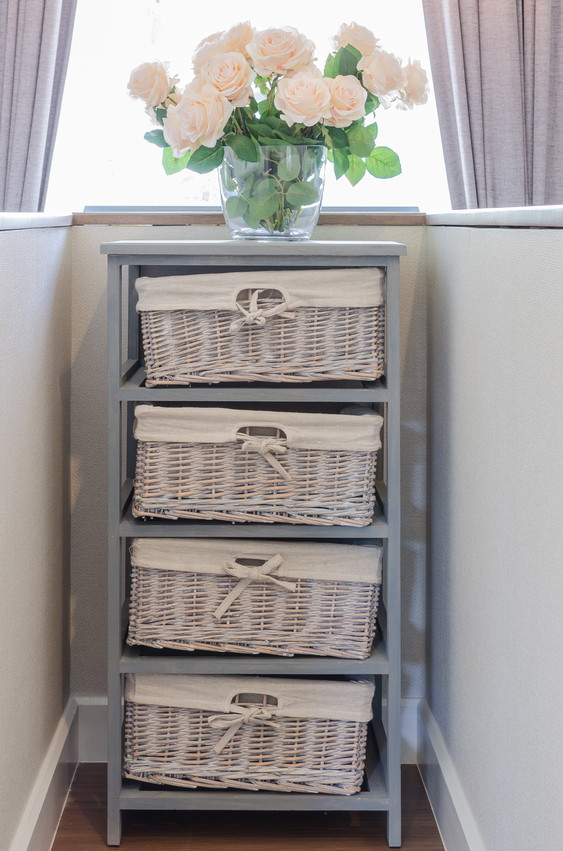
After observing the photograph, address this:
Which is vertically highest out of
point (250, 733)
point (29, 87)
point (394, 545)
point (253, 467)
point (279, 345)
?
point (29, 87)

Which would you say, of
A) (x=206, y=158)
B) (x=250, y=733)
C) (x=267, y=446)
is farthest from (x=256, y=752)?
(x=206, y=158)

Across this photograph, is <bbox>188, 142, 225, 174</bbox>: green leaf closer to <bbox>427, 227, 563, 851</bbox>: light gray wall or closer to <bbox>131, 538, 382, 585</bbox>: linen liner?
<bbox>427, 227, 563, 851</bbox>: light gray wall

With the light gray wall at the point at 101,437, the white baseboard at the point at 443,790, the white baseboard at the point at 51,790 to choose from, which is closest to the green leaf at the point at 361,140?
the light gray wall at the point at 101,437

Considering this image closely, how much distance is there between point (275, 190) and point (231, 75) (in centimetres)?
19

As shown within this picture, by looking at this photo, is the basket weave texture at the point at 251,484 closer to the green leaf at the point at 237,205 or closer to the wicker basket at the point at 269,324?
the wicker basket at the point at 269,324

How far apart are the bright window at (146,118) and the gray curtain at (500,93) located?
0.37ft

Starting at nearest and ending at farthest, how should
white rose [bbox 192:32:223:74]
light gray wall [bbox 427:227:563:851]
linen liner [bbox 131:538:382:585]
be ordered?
1. light gray wall [bbox 427:227:563:851]
2. white rose [bbox 192:32:223:74]
3. linen liner [bbox 131:538:382:585]

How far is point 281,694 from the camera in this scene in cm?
133

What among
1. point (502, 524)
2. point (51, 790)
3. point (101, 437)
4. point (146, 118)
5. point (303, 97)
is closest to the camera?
point (502, 524)

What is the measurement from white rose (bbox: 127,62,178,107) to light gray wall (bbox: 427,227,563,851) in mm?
519

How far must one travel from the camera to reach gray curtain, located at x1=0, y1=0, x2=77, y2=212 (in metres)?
1.68

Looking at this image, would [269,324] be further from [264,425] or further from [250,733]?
[250,733]

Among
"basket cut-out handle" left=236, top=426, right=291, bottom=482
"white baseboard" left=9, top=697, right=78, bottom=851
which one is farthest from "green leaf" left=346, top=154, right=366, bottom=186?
"white baseboard" left=9, top=697, right=78, bottom=851

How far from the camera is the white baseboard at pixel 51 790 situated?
1.24m
